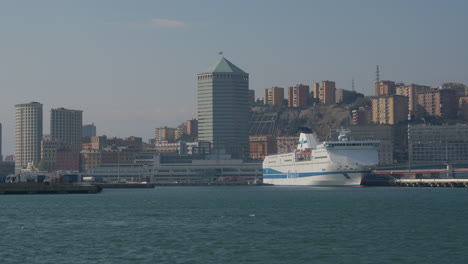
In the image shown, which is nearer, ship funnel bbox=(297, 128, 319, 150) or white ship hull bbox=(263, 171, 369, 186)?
white ship hull bbox=(263, 171, 369, 186)

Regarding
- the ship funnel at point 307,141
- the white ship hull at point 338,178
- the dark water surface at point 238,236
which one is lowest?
the dark water surface at point 238,236

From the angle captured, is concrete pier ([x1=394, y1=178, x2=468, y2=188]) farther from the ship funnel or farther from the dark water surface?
the dark water surface

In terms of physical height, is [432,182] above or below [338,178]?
below

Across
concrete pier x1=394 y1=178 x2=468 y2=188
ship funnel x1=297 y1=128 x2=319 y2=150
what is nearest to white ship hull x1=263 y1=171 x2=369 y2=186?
ship funnel x1=297 y1=128 x2=319 y2=150

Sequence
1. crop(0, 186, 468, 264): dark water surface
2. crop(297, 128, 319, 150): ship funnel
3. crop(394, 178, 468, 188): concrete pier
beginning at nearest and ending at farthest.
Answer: crop(0, 186, 468, 264): dark water surface → crop(394, 178, 468, 188): concrete pier → crop(297, 128, 319, 150): ship funnel

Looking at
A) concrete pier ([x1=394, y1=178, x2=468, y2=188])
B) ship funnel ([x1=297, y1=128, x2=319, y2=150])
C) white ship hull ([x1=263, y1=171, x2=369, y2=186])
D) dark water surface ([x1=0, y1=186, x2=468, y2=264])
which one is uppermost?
ship funnel ([x1=297, y1=128, x2=319, y2=150])

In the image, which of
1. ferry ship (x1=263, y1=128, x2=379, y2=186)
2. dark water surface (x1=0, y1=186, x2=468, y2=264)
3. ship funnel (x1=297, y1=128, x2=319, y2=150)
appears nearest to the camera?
dark water surface (x1=0, y1=186, x2=468, y2=264)

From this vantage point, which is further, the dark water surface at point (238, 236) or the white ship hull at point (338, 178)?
the white ship hull at point (338, 178)

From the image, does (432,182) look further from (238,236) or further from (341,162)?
(238,236)

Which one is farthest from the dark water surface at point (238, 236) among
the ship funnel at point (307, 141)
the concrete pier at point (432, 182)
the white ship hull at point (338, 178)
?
the ship funnel at point (307, 141)

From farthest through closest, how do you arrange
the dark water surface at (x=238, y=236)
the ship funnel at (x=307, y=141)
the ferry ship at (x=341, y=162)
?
1. the ship funnel at (x=307, y=141)
2. the ferry ship at (x=341, y=162)
3. the dark water surface at (x=238, y=236)

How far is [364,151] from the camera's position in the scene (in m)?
155

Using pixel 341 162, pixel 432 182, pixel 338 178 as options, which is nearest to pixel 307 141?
pixel 341 162

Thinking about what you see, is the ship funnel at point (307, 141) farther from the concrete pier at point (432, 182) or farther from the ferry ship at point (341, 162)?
the concrete pier at point (432, 182)
